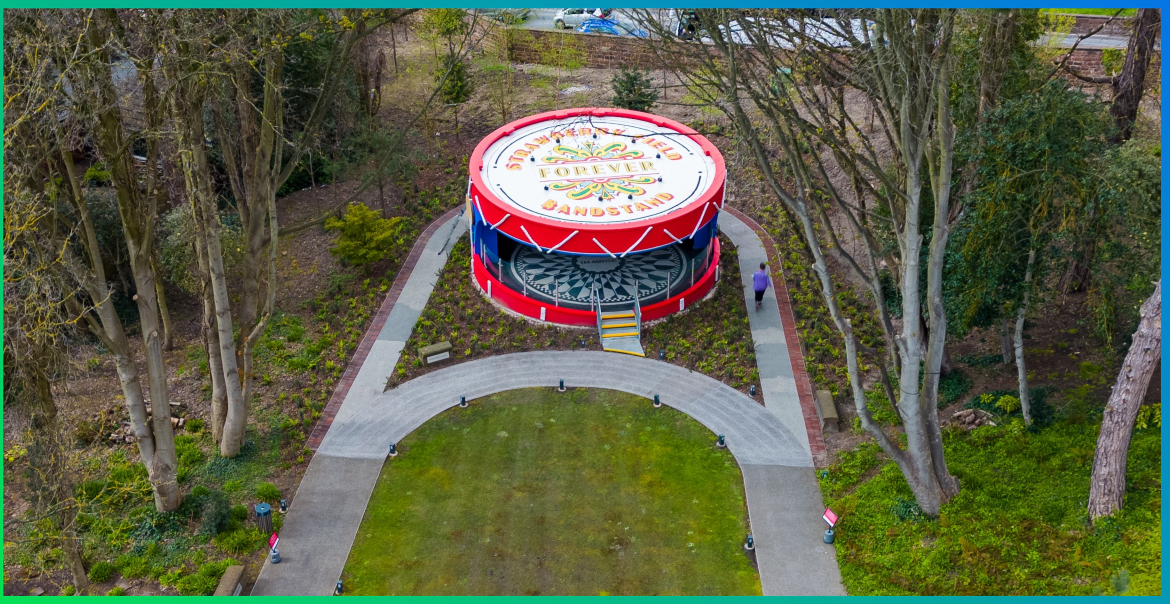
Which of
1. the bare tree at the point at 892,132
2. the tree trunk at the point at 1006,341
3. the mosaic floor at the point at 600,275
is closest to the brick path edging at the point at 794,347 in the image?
the mosaic floor at the point at 600,275

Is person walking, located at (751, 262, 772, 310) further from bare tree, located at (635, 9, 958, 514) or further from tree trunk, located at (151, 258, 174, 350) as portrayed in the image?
tree trunk, located at (151, 258, 174, 350)

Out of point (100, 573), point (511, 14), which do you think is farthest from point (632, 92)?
point (100, 573)

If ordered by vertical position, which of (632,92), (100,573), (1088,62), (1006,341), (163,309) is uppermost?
(1088,62)

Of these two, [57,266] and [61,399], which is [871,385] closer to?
[57,266]

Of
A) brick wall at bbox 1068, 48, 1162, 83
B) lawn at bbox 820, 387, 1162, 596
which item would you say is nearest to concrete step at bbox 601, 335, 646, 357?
lawn at bbox 820, 387, 1162, 596

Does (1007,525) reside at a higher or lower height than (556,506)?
higher

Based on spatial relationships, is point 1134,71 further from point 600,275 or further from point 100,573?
point 100,573
